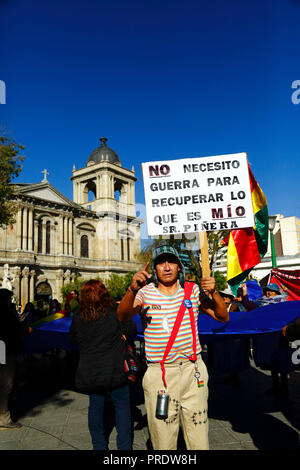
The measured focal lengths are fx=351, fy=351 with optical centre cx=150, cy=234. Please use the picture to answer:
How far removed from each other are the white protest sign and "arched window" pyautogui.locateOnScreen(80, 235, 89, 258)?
140 ft

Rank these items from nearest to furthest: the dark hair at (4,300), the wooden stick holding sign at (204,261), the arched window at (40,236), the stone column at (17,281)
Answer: the wooden stick holding sign at (204,261), the dark hair at (4,300), the stone column at (17,281), the arched window at (40,236)

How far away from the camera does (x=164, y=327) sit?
283cm

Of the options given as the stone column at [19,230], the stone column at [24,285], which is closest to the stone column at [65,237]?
the stone column at [19,230]

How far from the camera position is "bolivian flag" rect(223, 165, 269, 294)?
565 cm

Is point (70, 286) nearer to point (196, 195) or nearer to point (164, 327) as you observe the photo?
point (196, 195)

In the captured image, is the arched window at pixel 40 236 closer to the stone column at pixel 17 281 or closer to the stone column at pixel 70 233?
the stone column at pixel 70 233

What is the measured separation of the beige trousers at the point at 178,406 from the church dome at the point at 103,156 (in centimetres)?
4839

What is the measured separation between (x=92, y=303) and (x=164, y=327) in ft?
3.25

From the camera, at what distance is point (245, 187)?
3.99 meters

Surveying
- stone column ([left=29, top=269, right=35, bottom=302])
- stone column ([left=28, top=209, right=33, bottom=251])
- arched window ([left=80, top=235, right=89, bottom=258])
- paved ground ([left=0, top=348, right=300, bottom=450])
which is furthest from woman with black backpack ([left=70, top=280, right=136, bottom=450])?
arched window ([left=80, top=235, right=89, bottom=258])

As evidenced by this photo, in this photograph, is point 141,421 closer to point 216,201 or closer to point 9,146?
point 216,201

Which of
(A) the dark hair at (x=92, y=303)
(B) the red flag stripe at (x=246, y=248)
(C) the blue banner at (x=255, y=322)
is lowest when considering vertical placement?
(C) the blue banner at (x=255, y=322)

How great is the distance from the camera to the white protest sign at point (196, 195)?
3949 mm
